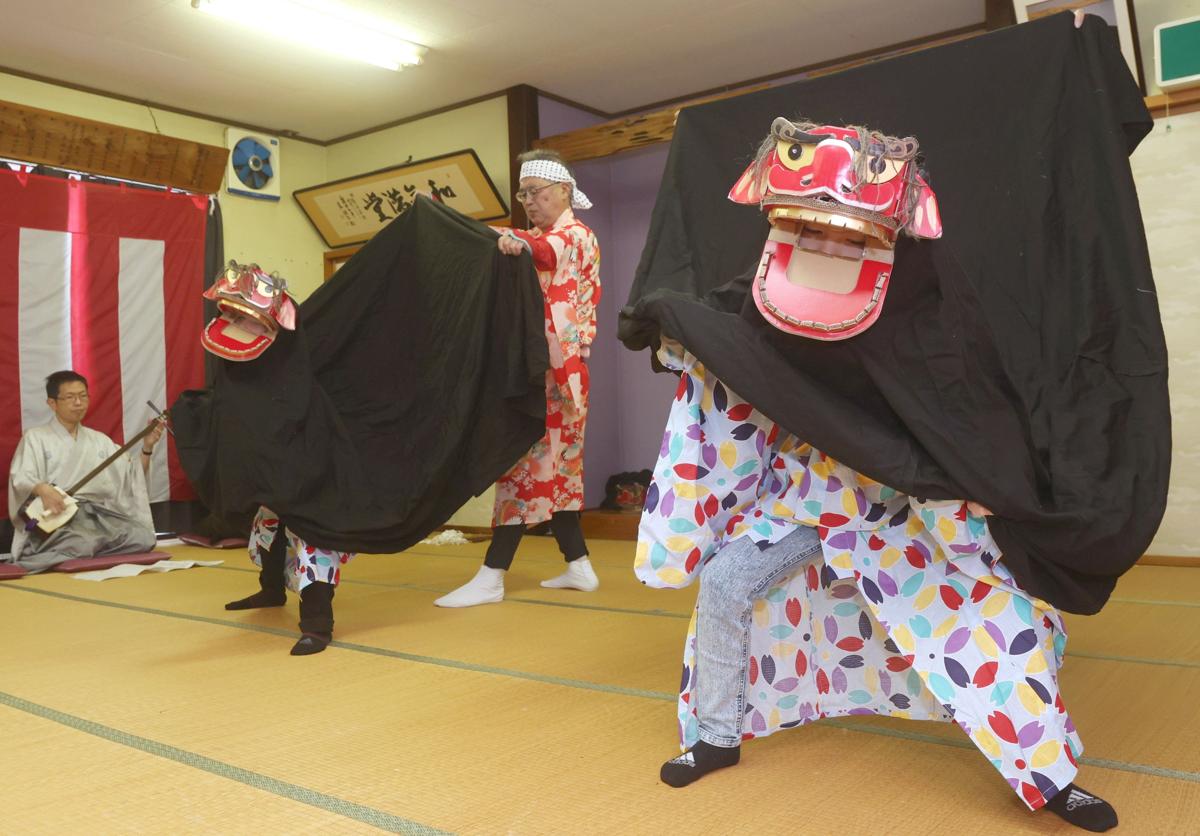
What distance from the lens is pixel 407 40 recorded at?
5.38 m

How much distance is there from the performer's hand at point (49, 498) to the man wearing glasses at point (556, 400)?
243 centimetres

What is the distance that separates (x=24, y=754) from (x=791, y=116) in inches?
88.0

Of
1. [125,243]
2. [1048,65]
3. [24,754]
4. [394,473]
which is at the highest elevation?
[125,243]

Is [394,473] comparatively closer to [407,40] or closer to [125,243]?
[407,40]

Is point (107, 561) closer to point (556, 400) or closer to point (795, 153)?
point (556, 400)

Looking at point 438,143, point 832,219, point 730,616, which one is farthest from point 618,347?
point 832,219

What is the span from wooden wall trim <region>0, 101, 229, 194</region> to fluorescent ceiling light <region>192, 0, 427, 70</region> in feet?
4.48

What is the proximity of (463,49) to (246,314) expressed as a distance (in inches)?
117

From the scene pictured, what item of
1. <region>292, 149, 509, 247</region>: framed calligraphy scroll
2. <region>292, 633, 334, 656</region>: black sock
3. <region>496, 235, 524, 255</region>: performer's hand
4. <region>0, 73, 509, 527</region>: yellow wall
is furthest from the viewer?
<region>292, 149, 509, 247</region>: framed calligraphy scroll

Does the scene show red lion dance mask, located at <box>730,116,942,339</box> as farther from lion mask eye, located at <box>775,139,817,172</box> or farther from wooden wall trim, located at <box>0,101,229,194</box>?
wooden wall trim, located at <box>0,101,229,194</box>

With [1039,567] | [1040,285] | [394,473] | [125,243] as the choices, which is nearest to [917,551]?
[1039,567]

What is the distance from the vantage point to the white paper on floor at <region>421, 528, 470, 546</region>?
5.75 m

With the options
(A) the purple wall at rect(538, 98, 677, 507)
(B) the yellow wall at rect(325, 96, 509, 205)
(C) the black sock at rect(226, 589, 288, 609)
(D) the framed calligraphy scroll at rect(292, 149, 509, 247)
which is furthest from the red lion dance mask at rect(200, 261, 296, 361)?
(A) the purple wall at rect(538, 98, 677, 507)

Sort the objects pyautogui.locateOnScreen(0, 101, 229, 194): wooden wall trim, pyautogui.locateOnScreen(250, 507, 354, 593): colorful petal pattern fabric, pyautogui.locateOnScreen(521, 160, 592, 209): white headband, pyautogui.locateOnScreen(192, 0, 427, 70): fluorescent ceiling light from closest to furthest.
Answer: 1. pyautogui.locateOnScreen(250, 507, 354, 593): colorful petal pattern fabric
2. pyautogui.locateOnScreen(521, 160, 592, 209): white headband
3. pyautogui.locateOnScreen(192, 0, 427, 70): fluorescent ceiling light
4. pyautogui.locateOnScreen(0, 101, 229, 194): wooden wall trim
